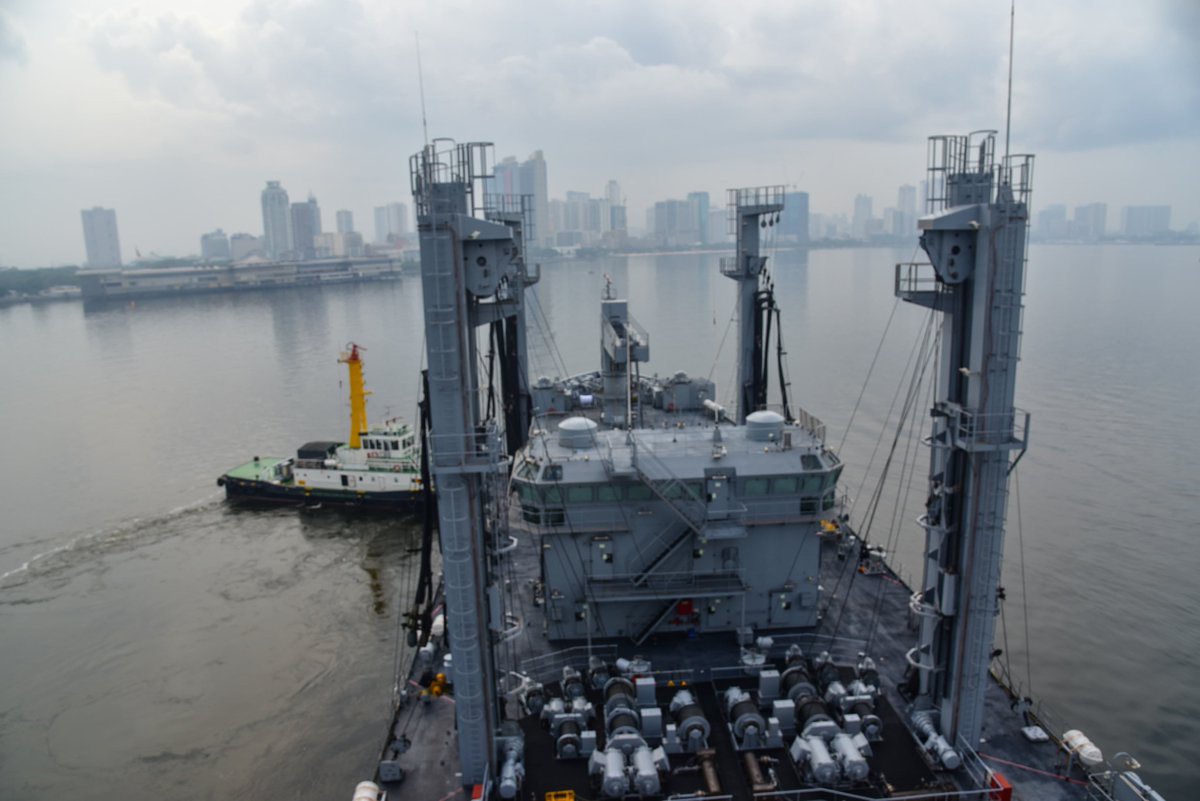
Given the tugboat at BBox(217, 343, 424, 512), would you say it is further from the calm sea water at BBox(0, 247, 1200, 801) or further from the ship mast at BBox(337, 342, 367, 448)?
the calm sea water at BBox(0, 247, 1200, 801)

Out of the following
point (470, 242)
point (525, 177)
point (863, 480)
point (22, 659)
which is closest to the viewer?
point (470, 242)

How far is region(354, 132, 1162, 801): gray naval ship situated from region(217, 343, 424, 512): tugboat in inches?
775

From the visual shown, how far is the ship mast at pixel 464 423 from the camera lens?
1414cm

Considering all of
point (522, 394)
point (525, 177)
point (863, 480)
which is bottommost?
point (863, 480)

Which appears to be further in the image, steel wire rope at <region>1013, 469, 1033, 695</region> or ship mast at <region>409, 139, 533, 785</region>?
steel wire rope at <region>1013, 469, 1033, 695</region>

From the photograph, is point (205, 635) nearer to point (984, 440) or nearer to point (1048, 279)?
point (984, 440)

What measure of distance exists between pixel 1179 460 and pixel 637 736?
36.5m

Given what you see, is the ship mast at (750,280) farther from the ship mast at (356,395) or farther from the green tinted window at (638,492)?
the ship mast at (356,395)

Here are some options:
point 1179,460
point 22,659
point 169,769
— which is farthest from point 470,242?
point 1179,460

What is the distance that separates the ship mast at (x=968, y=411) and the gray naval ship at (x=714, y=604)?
0.05 m

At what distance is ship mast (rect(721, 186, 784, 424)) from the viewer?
2964 cm

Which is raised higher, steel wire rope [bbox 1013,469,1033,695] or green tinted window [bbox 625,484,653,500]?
green tinted window [bbox 625,484,653,500]

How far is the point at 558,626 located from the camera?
20.8 meters

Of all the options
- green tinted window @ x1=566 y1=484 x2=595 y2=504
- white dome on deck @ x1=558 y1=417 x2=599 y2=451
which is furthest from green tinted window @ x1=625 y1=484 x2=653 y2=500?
white dome on deck @ x1=558 y1=417 x2=599 y2=451
